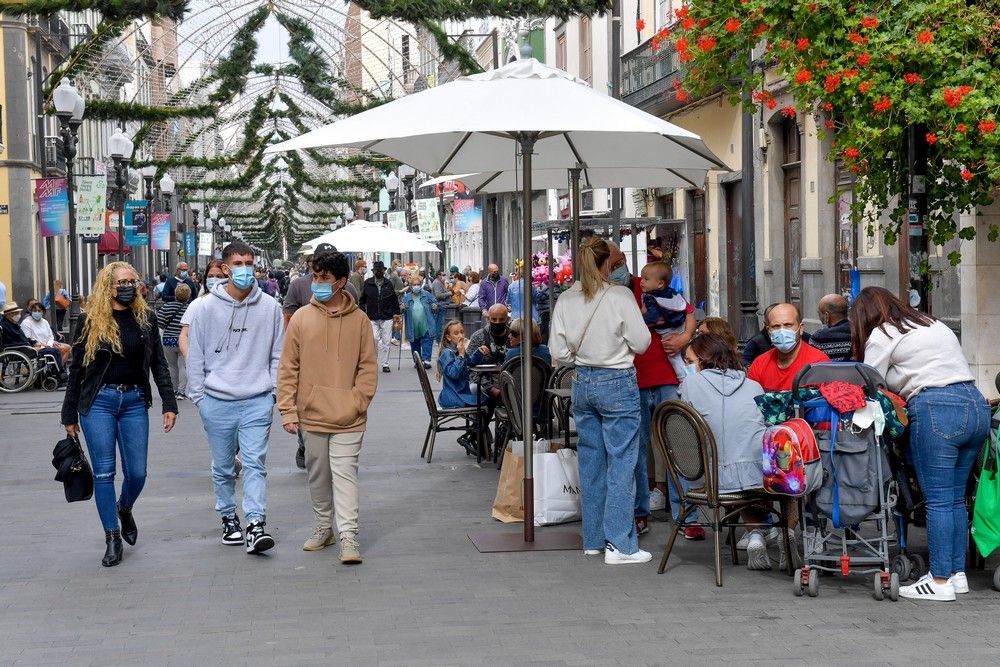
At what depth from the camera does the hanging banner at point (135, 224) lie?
4112cm

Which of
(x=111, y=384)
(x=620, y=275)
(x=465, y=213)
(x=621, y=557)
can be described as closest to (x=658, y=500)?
(x=620, y=275)

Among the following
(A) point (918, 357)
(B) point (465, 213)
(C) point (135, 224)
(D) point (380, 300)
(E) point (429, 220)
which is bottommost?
(A) point (918, 357)

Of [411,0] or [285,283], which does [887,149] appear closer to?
[411,0]

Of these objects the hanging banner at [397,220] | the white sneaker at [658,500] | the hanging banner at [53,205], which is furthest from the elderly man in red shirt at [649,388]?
the hanging banner at [397,220]

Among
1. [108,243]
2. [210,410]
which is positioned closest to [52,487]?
[210,410]

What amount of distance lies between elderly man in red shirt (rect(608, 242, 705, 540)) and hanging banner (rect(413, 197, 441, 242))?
24.7 meters

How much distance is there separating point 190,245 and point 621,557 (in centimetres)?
5868

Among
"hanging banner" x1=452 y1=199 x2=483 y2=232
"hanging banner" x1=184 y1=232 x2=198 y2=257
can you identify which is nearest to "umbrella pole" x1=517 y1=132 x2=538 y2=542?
"hanging banner" x1=452 y1=199 x2=483 y2=232

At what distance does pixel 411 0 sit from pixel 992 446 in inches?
372

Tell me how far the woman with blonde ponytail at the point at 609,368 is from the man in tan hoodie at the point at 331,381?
118 cm

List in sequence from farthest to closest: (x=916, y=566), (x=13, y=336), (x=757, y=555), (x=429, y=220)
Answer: (x=429, y=220)
(x=13, y=336)
(x=757, y=555)
(x=916, y=566)

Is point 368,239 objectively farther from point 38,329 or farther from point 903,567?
point 903,567

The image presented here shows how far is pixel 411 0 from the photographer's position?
15016 millimetres

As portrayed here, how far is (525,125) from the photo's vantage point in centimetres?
794
